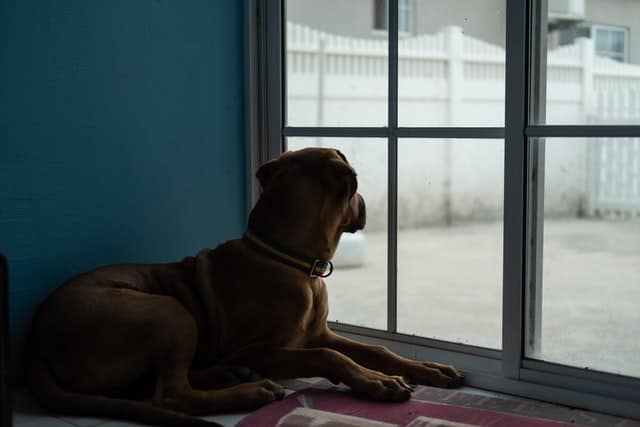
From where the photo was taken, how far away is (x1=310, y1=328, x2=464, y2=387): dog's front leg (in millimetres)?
2529

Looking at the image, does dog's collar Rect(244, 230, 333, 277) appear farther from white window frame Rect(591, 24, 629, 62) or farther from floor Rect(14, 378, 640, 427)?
white window frame Rect(591, 24, 629, 62)

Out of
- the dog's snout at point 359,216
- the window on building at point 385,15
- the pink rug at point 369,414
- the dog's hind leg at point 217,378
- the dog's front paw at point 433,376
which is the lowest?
the pink rug at point 369,414

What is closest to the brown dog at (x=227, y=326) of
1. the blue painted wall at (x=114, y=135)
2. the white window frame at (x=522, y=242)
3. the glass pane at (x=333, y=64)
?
the white window frame at (x=522, y=242)

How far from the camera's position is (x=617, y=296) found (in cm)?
234

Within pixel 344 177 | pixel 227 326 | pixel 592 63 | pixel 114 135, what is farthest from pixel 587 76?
pixel 114 135

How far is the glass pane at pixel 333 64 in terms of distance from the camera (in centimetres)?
294

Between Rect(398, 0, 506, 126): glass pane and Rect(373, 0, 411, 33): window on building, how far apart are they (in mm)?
12

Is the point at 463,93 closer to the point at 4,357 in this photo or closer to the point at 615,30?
the point at 615,30

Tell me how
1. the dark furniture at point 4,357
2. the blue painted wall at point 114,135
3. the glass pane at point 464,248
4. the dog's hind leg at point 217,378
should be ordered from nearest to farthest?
1. the dark furniture at point 4,357
2. the dog's hind leg at point 217,378
3. the blue painted wall at point 114,135
4. the glass pane at point 464,248

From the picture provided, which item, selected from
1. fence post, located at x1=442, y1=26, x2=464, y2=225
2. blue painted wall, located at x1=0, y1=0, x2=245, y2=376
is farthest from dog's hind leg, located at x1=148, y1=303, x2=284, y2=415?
fence post, located at x1=442, y1=26, x2=464, y2=225

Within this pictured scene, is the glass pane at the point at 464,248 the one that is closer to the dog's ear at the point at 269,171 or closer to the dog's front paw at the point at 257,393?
the dog's ear at the point at 269,171

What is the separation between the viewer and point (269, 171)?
8.56 feet

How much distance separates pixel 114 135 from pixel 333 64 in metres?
0.90

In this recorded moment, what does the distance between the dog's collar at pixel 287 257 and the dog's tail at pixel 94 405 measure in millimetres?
581
